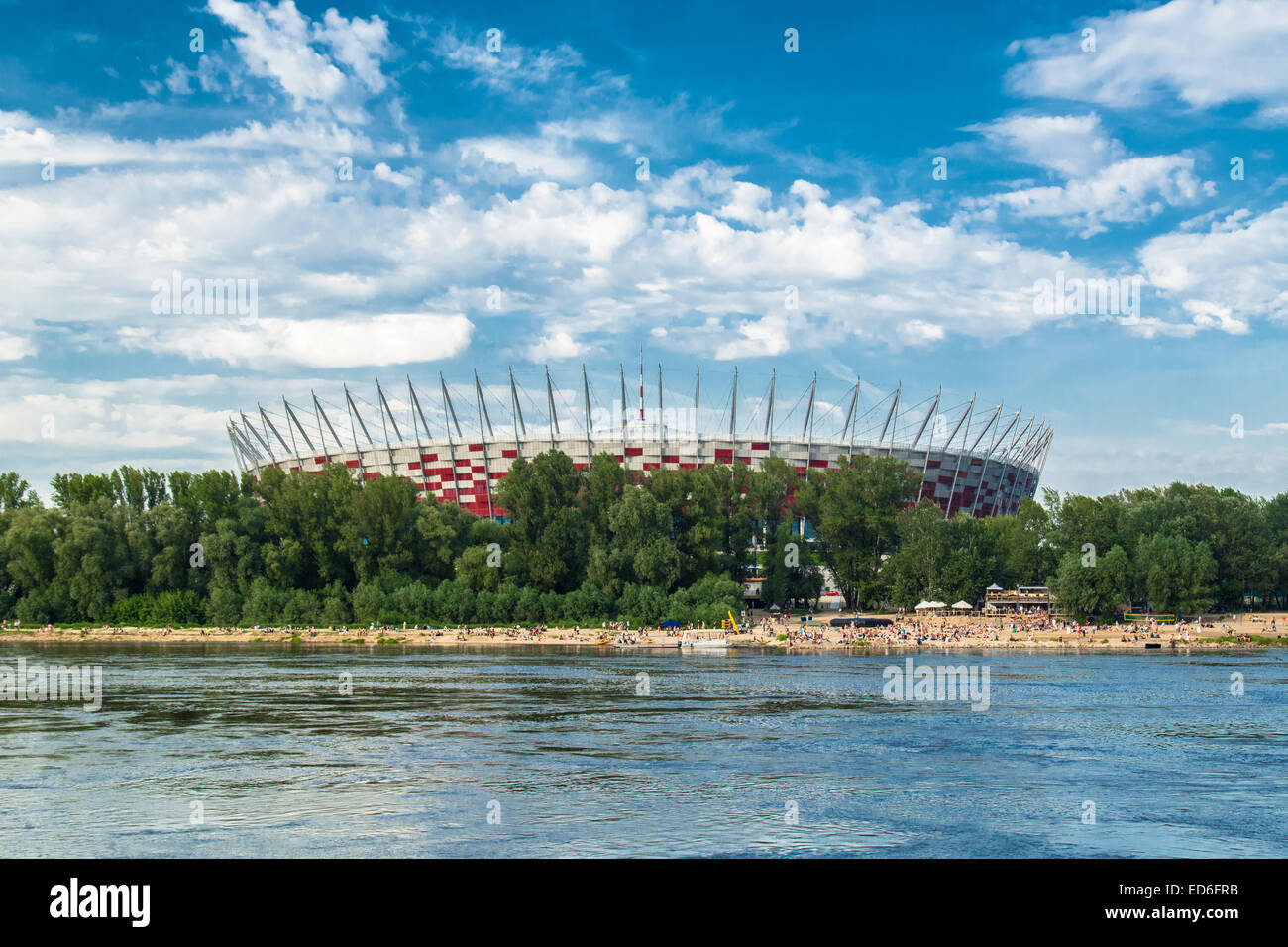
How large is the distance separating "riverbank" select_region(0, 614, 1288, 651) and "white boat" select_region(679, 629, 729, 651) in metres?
1.03

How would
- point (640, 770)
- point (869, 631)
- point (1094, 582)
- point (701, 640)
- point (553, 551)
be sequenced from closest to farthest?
point (640, 770), point (701, 640), point (869, 631), point (1094, 582), point (553, 551)

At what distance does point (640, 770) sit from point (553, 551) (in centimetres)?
5943

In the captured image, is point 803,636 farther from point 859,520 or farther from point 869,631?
point 859,520

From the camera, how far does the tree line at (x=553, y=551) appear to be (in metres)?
82.7

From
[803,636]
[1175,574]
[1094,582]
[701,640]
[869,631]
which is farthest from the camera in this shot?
[1094,582]

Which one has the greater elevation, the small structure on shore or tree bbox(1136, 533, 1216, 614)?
tree bbox(1136, 533, 1216, 614)

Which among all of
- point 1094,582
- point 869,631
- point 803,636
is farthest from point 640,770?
point 1094,582

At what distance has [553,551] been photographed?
8444 centimetres

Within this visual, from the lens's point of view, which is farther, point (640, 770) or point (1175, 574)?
point (1175, 574)

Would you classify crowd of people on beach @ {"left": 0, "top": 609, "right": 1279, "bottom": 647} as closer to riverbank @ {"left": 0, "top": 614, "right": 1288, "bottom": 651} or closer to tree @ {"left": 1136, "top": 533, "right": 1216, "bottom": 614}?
riverbank @ {"left": 0, "top": 614, "right": 1288, "bottom": 651}

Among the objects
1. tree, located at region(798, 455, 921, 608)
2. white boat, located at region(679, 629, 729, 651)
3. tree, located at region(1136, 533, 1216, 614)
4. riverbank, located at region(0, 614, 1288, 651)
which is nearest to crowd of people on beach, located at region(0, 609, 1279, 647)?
riverbank, located at region(0, 614, 1288, 651)

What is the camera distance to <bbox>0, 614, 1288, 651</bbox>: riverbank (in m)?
73.6

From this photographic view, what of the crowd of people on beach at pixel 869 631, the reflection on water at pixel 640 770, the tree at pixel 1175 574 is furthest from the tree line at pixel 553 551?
the reflection on water at pixel 640 770
